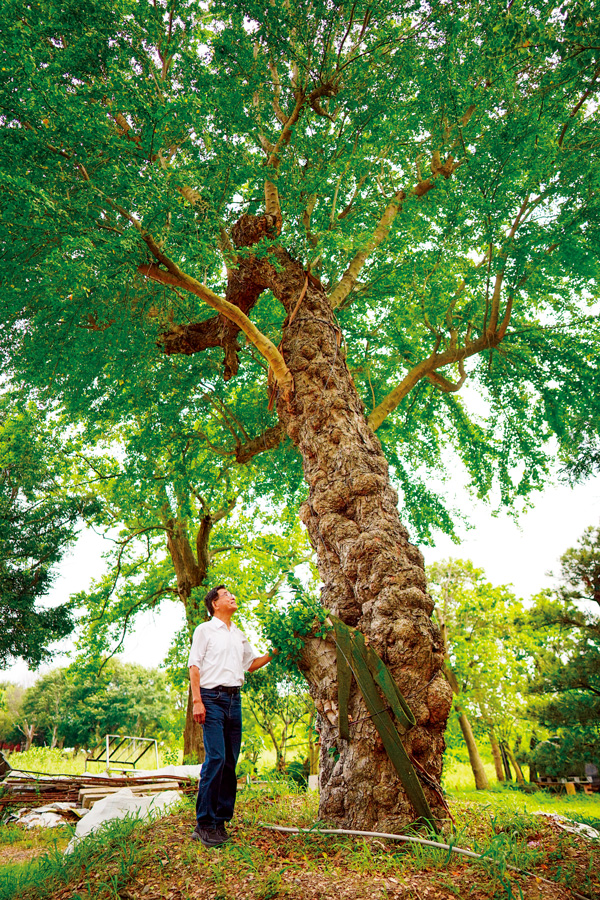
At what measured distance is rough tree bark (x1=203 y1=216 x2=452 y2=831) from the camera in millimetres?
3375

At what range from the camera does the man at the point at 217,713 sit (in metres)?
3.30

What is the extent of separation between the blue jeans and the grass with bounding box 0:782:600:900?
195 millimetres

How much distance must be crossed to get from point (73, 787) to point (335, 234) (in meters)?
9.68

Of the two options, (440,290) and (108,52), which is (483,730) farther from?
(108,52)

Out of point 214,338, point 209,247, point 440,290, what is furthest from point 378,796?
point 440,290

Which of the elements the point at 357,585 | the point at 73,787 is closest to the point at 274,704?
the point at 73,787

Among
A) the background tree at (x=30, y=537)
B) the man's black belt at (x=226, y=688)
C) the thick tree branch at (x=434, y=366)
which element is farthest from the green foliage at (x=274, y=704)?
the man's black belt at (x=226, y=688)

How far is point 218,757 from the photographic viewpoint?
11.0ft

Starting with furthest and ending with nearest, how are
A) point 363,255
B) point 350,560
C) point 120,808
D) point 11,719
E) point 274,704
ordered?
point 11,719 < point 274,704 < point 363,255 < point 120,808 < point 350,560

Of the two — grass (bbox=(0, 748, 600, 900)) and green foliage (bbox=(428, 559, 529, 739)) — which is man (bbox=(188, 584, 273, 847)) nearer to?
grass (bbox=(0, 748, 600, 900))

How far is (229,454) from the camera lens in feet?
31.1

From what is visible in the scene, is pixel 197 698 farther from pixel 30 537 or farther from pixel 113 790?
pixel 30 537

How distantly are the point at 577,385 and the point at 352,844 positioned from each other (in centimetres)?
772

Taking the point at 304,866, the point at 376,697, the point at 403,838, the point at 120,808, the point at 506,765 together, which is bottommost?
the point at 506,765
